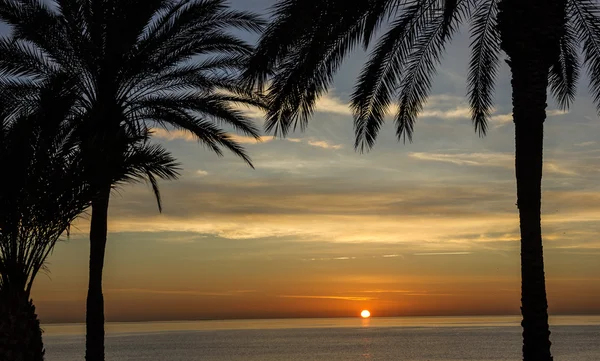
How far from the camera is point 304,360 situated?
3511 inches

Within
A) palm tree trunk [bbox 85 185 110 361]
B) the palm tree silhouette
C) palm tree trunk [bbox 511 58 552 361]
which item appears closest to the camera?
palm tree trunk [bbox 511 58 552 361]

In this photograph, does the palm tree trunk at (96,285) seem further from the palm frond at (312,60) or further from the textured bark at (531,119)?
the textured bark at (531,119)

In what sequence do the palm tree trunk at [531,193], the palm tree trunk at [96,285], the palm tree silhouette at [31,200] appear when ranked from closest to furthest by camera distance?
1. the palm tree trunk at [531,193]
2. the palm tree silhouette at [31,200]
3. the palm tree trunk at [96,285]

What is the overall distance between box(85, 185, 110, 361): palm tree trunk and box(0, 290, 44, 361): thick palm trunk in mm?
3319

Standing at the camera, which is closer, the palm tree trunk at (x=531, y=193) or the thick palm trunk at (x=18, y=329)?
the palm tree trunk at (x=531, y=193)

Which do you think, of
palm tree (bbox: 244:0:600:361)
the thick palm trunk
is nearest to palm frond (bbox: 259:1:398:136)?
palm tree (bbox: 244:0:600:361)

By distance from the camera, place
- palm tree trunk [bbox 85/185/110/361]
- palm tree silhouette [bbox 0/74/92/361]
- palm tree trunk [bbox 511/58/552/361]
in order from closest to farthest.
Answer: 1. palm tree trunk [bbox 511/58/552/361]
2. palm tree silhouette [bbox 0/74/92/361]
3. palm tree trunk [bbox 85/185/110/361]

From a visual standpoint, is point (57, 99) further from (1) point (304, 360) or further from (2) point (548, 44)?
(1) point (304, 360)

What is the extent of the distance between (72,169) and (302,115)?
162 inches

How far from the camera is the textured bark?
39.9 ft

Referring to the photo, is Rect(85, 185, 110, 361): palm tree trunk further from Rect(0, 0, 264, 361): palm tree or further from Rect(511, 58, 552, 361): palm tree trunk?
Rect(511, 58, 552, 361): palm tree trunk

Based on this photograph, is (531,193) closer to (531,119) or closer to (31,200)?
(531,119)

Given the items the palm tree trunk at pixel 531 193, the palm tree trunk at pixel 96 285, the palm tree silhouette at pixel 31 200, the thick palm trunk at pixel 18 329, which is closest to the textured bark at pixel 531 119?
the palm tree trunk at pixel 531 193

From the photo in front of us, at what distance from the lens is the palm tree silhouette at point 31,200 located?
13594mm
